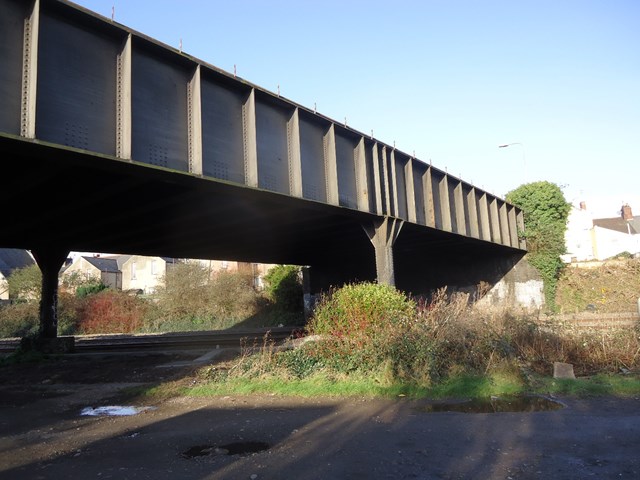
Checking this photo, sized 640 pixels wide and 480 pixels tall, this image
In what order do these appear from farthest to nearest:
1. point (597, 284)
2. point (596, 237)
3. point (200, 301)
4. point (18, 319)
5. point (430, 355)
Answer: point (596, 237) → point (200, 301) → point (18, 319) → point (597, 284) → point (430, 355)

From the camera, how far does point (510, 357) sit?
9.26 m

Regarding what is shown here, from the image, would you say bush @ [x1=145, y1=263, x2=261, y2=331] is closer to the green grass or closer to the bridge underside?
the bridge underside

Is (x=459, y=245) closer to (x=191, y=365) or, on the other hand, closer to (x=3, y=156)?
(x=191, y=365)

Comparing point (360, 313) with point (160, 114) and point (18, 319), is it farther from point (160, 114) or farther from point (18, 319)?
point (18, 319)

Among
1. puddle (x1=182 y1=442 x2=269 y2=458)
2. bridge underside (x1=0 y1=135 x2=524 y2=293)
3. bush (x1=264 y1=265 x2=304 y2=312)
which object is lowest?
puddle (x1=182 y1=442 x2=269 y2=458)

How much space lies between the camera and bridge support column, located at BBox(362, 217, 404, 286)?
1554 cm

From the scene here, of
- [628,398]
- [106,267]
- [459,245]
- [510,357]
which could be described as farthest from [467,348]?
[106,267]

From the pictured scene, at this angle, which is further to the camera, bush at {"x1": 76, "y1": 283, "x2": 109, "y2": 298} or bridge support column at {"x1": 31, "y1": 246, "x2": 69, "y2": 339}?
bush at {"x1": 76, "y1": 283, "x2": 109, "y2": 298}

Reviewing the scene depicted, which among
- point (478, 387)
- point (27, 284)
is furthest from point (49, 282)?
point (27, 284)

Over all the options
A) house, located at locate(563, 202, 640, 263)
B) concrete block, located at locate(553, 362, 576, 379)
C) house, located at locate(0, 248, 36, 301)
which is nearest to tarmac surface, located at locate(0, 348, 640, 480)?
concrete block, located at locate(553, 362, 576, 379)

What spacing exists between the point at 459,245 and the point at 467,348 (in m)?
16.3

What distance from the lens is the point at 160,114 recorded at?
946cm

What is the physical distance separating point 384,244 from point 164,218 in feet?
22.6

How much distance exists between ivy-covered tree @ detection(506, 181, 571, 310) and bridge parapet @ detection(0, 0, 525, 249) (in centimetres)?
1710
